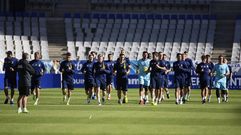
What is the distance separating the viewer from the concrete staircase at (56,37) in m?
55.0

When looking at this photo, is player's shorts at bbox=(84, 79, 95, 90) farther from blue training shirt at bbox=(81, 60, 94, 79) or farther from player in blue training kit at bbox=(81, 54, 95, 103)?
blue training shirt at bbox=(81, 60, 94, 79)

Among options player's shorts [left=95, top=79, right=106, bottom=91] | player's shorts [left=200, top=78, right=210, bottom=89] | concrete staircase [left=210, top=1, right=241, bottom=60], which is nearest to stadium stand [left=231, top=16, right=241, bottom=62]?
concrete staircase [left=210, top=1, right=241, bottom=60]

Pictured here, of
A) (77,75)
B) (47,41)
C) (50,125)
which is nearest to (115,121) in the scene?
(50,125)

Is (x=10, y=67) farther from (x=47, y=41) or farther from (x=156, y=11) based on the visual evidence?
(x=156, y=11)

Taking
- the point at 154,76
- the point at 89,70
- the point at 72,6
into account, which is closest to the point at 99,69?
the point at 89,70

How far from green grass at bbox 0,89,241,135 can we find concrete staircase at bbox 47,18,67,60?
31.2m

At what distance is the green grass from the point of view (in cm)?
1564

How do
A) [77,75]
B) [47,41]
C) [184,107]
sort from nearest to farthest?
[184,107] < [77,75] < [47,41]

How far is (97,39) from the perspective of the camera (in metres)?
57.8

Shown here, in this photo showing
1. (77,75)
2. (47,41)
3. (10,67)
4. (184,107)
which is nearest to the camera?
(184,107)

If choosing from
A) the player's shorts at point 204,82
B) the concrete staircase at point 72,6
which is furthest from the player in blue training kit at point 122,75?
the concrete staircase at point 72,6

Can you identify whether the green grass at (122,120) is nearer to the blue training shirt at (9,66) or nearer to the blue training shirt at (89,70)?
the blue training shirt at (9,66)

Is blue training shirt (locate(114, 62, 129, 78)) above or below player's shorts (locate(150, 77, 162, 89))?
above

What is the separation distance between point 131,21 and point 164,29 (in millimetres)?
3175
